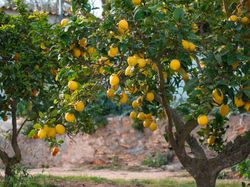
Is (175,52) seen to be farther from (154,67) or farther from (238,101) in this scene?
(238,101)

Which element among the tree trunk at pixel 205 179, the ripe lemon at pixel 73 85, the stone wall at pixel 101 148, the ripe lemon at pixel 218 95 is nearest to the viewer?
the ripe lemon at pixel 218 95

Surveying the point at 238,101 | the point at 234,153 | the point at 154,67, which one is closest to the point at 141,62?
the point at 154,67

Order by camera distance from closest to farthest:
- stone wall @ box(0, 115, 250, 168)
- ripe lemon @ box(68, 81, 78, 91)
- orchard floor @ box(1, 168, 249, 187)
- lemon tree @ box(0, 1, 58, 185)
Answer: ripe lemon @ box(68, 81, 78, 91)
lemon tree @ box(0, 1, 58, 185)
orchard floor @ box(1, 168, 249, 187)
stone wall @ box(0, 115, 250, 168)

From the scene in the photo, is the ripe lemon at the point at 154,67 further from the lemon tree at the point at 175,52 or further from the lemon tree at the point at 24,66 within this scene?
the lemon tree at the point at 24,66

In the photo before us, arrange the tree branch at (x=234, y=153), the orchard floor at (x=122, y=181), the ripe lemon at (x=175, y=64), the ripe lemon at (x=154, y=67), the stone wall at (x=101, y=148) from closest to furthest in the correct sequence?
the ripe lemon at (x=175, y=64) < the ripe lemon at (x=154, y=67) < the tree branch at (x=234, y=153) < the orchard floor at (x=122, y=181) < the stone wall at (x=101, y=148)

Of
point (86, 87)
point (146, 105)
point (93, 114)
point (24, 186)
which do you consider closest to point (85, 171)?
point (24, 186)

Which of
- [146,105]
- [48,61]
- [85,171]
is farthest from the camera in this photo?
[85,171]

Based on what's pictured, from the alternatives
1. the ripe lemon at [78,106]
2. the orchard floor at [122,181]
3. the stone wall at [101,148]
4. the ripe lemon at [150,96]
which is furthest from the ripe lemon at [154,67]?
the stone wall at [101,148]

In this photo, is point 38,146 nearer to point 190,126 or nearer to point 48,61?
point 48,61

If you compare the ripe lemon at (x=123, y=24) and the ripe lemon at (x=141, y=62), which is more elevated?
the ripe lemon at (x=123, y=24)

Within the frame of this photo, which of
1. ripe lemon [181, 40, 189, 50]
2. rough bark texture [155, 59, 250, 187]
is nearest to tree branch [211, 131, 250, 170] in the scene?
rough bark texture [155, 59, 250, 187]

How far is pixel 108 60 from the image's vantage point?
337cm

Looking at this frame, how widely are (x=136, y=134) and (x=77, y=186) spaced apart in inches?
173

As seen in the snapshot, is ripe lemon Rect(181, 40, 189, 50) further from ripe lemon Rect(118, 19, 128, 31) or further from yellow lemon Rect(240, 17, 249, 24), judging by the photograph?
yellow lemon Rect(240, 17, 249, 24)
